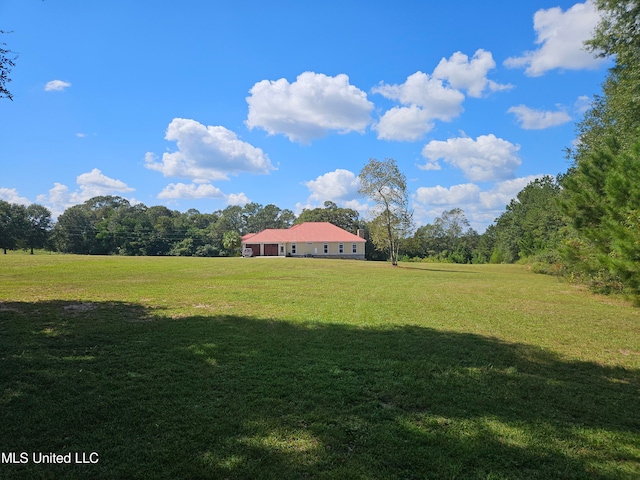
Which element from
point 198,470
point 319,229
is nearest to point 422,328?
point 198,470

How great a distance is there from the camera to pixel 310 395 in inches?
176

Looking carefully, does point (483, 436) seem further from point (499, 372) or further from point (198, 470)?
point (198, 470)

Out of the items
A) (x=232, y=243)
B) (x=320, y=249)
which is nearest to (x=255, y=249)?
(x=232, y=243)

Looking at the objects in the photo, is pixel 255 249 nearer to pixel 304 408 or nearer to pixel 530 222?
pixel 530 222

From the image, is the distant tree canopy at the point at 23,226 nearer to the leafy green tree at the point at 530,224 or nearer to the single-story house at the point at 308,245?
the single-story house at the point at 308,245

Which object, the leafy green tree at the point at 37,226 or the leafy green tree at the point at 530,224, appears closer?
the leafy green tree at the point at 530,224

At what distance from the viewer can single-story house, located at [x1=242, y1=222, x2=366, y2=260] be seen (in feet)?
176

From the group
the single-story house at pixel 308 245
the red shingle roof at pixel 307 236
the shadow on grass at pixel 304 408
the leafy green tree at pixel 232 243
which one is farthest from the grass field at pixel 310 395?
the leafy green tree at pixel 232 243

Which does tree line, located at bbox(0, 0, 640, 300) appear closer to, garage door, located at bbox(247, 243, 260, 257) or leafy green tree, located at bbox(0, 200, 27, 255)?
leafy green tree, located at bbox(0, 200, 27, 255)

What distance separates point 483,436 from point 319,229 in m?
52.9

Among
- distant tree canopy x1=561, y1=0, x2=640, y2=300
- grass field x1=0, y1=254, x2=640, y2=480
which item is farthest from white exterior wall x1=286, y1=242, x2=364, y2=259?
grass field x1=0, y1=254, x2=640, y2=480

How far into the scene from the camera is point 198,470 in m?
2.91

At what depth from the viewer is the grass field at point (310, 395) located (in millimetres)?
3139

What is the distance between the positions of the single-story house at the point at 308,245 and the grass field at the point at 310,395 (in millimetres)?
43903
